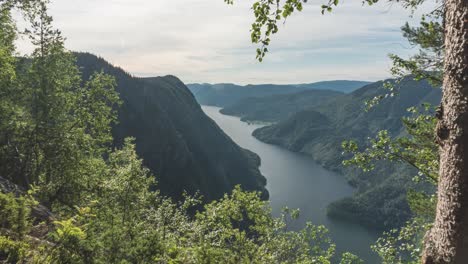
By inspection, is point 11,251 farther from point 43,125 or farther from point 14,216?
point 43,125

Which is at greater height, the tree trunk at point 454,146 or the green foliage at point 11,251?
the tree trunk at point 454,146

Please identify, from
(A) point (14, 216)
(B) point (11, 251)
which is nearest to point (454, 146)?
(B) point (11, 251)

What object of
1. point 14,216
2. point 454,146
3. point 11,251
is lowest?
point 11,251

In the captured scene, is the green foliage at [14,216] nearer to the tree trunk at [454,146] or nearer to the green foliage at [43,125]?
the tree trunk at [454,146]

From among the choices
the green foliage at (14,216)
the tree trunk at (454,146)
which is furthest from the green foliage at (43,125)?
the tree trunk at (454,146)

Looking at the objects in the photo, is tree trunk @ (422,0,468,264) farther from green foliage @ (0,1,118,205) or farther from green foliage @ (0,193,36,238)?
green foliage @ (0,1,118,205)

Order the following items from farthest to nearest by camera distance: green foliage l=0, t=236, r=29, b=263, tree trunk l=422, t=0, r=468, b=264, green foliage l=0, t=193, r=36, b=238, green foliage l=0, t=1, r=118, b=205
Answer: green foliage l=0, t=1, r=118, b=205 → green foliage l=0, t=193, r=36, b=238 → green foliage l=0, t=236, r=29, b=263 → tree trunk l=422, t=0, r=468, b=264

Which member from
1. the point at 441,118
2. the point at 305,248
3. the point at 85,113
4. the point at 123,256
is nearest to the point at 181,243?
the point at 123,256

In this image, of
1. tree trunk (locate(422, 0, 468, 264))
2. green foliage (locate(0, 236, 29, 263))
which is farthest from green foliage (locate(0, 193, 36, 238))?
tree trunk (locate(422, 0, 468, 264))
